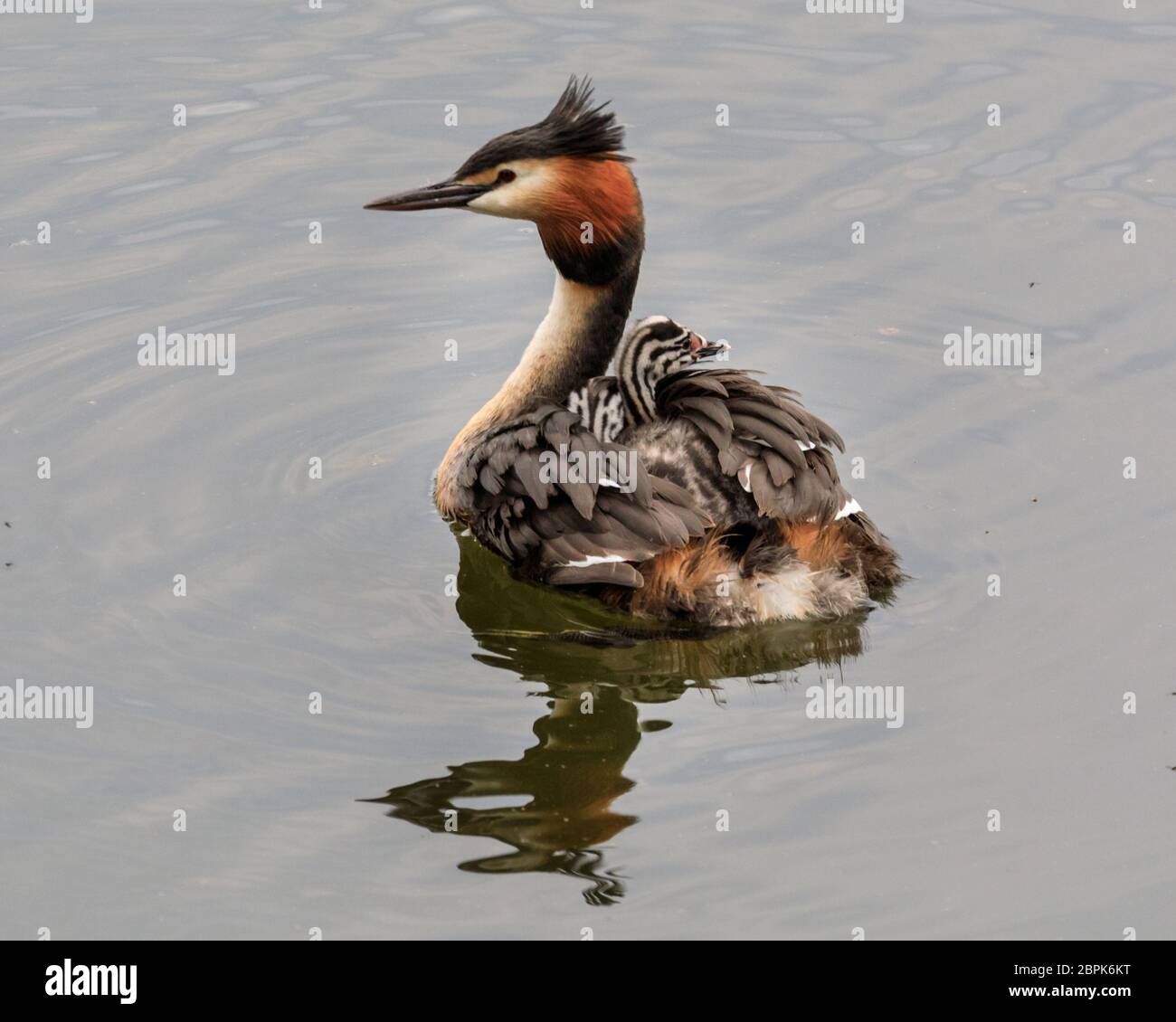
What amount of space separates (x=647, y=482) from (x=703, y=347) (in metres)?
0.78

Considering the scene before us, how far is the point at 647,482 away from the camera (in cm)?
683

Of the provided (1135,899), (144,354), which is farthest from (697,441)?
(144,354)

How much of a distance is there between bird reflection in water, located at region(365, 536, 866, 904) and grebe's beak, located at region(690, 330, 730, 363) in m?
1.09

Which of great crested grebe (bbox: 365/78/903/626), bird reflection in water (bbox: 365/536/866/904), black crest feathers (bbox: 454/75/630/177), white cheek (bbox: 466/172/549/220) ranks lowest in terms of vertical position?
bird reflection in water (bbox: 365/536/866/904)

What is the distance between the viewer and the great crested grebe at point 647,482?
679 centimetres

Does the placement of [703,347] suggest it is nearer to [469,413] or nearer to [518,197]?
[518,197]

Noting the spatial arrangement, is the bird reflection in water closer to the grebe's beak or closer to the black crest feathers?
the grebe's beak

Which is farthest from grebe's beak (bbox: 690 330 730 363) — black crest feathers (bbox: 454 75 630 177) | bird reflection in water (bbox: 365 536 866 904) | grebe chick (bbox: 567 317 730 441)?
bird reflection in water (bbox: 365 536 866 904)

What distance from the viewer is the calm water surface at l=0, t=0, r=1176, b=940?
588 cm

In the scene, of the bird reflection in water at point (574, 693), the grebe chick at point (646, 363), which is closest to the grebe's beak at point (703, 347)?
the grebe chick at point (646, 363)

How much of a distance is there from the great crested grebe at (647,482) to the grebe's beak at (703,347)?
95mm

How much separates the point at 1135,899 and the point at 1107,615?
5.21 feet

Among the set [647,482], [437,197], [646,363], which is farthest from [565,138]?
[647,482]

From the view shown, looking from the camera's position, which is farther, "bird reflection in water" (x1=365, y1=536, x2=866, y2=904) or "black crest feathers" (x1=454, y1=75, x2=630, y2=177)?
"black crest feathers" (x1=454, y1=75, x2=630, y2=177)
